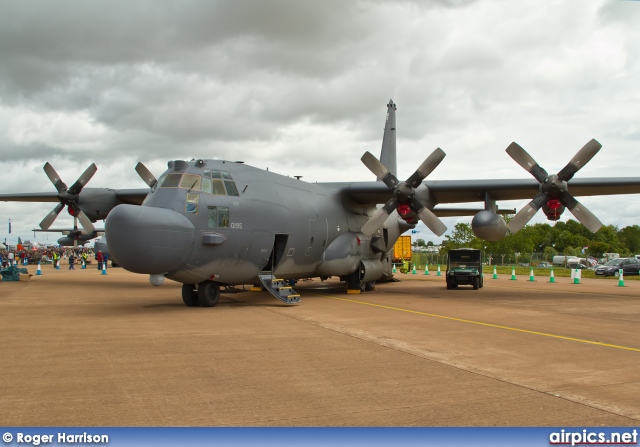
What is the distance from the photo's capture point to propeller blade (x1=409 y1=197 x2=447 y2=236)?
67.8 feet

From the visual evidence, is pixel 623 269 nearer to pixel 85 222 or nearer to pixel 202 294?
pixel 202 294

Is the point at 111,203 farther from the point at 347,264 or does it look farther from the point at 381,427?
the point at 381,427

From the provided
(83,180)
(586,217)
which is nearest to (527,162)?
(586,217)

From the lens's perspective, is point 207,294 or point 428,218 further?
point 428,218

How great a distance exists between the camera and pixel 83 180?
25531 mm

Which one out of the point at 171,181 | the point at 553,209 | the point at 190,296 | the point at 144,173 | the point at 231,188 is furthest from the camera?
the point at 144,173

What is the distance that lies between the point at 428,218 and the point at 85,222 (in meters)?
15.8

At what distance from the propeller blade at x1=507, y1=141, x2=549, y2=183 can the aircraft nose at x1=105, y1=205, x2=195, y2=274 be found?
12779 millimetres

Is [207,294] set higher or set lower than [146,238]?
lower

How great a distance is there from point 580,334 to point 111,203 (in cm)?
2191

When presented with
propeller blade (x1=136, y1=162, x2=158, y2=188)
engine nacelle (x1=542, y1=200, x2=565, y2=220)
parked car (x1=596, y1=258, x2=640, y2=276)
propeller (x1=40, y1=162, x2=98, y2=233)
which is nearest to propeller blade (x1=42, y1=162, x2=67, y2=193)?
propeller (x1=40, y1=162, x2=98, y2=233)

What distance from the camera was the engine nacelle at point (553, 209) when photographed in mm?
19984

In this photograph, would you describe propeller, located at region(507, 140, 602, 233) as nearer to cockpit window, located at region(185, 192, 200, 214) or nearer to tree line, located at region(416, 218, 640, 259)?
cockpit window, located at region(185, 192, 200, 214)

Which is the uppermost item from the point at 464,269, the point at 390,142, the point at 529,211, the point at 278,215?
the point at 390,142
